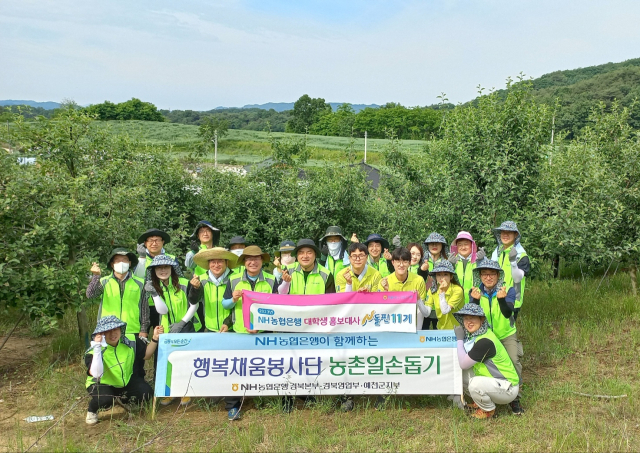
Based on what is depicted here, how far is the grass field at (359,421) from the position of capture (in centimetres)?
543

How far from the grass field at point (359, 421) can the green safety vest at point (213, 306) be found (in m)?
0.96

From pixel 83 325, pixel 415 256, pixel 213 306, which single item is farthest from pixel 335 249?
pixel 83 325

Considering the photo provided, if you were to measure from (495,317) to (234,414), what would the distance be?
3347 millimetres

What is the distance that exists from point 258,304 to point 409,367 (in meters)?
1.99

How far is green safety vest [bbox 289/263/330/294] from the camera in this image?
681 centimetres

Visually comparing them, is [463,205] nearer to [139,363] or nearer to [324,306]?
[324,306]

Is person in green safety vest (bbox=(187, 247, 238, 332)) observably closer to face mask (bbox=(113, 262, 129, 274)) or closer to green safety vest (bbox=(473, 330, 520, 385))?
face mask (bbox=(113, 262, 129, 274))

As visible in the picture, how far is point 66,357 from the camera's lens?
827cm

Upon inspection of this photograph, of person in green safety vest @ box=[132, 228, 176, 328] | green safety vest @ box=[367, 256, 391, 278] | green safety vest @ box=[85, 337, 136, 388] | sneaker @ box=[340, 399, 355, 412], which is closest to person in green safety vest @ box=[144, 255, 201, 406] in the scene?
green safety vest @ box=[85, 337, 136, 388]

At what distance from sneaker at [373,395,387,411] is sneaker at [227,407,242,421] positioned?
164 cm

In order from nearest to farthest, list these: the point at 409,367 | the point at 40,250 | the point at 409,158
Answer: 1. the point at 409,367
2. the point at 40,250
3. the point at 409,158

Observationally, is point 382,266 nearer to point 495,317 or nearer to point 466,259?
point 466,259

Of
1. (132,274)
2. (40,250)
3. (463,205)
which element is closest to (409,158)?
(463,205)

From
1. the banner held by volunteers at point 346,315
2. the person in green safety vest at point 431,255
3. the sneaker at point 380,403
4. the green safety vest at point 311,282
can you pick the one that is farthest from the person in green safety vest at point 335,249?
the sneaker at point 380,403
